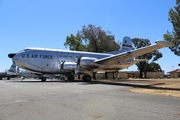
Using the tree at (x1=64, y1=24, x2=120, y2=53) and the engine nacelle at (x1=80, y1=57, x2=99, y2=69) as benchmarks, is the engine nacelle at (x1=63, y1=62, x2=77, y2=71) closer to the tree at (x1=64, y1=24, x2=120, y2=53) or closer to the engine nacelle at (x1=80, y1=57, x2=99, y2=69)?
the engine nacelle at (x1=80, y1=57, x2=99, y2=69)

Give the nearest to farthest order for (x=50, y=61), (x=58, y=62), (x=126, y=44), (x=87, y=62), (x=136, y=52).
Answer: (x=136, y=52) → (x=87, y=62) → (x=50, y=61) → (x=58, y=62) → (x=126, y=44)

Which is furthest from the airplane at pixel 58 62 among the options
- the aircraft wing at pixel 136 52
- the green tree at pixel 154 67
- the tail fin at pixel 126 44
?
the green tree at pixel 154 67

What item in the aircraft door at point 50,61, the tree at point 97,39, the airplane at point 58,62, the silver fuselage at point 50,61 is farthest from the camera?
the tree at point 97,39

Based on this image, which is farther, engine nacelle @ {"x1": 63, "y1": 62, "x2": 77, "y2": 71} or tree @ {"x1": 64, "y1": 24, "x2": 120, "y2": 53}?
tree @ {"x1": 64, "y1": 24, "x2": 120, "y2": 53}

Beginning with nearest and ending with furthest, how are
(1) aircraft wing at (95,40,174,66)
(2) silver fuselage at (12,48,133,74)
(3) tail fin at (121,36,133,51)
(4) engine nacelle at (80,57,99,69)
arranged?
(1) aircraft wing at (95,40,174,66), (4) engine nacelle at (80,57,99,69), (2) silver fuselage at (12,48,133,74), (3) tail fin at (121,36,133,51)

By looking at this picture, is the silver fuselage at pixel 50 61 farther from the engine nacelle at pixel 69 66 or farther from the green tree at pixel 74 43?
the green tree at pixel 74 43

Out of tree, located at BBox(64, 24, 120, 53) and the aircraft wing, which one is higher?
tree, located at BBox(64, 24, 120, 53)

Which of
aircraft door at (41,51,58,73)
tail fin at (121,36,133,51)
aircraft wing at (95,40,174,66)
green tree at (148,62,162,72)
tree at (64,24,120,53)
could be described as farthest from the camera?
green tree at (148,62,162,72)

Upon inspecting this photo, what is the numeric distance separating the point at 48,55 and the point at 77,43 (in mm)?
29919

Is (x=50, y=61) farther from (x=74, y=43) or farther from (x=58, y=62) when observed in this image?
(x=74, y=43)

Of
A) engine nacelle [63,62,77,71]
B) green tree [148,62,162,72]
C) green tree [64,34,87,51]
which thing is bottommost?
engine nacelle [63,62,77,71]

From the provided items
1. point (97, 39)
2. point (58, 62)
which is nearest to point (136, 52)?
point (58, 62)

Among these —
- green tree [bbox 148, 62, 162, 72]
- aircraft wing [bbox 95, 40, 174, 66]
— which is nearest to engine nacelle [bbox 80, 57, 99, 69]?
aircraft wing [bbox 95, 40, 174, 66]

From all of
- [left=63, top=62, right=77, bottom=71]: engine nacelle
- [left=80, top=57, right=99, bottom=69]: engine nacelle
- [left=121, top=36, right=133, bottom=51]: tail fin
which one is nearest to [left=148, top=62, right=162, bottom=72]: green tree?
[left=121, top=36, right=133, bottom=51]: tail fin
